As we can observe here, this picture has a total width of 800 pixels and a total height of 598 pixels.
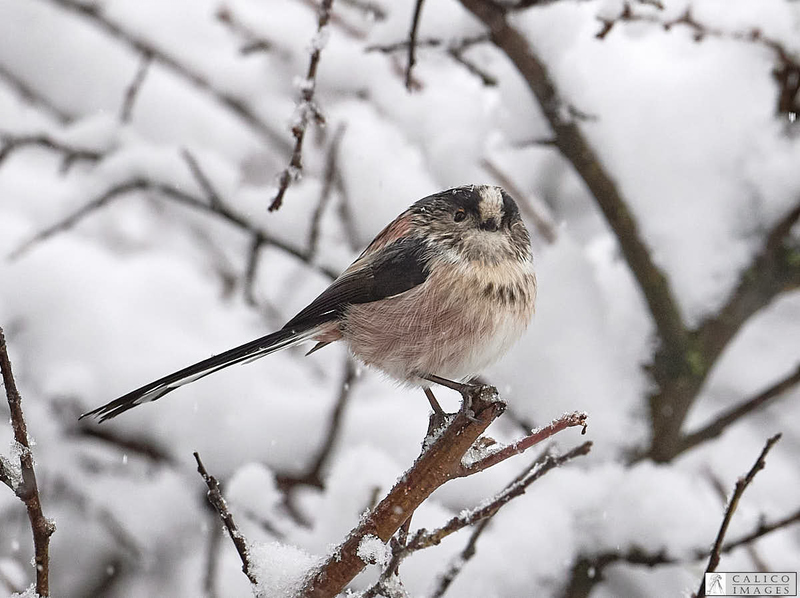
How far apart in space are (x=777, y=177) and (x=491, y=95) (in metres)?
1.45

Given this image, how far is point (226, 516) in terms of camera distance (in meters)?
1.48

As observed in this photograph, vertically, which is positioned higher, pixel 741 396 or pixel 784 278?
pixel 741 396

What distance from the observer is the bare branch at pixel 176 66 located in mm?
3703

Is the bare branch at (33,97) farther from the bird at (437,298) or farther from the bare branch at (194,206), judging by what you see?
the bird at (437,298)

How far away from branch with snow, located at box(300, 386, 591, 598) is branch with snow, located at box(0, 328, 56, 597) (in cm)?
47

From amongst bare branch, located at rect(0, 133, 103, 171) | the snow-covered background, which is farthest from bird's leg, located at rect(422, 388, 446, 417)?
bare branch, located at rect(0, 133, 103, 171)

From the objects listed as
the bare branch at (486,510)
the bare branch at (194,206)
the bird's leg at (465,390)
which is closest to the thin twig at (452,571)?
the bare branch at (486,510)

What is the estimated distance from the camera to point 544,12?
301 cm

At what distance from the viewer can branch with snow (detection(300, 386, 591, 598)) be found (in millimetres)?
1503

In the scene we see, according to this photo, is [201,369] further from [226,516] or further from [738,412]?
[738,412]

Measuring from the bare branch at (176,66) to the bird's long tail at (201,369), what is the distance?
1.98 meters

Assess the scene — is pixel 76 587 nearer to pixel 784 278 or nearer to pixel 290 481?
pixel 290 481

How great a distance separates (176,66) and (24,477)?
2.92 meters

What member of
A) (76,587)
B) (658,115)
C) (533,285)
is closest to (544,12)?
(658,115)
